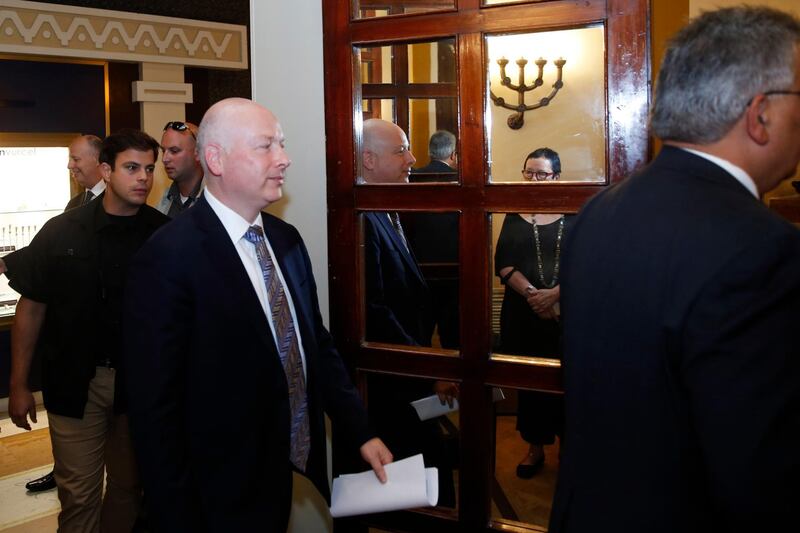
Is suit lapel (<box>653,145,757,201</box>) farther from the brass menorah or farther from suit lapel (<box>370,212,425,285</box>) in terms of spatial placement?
suit lapel (<box>370,212,425,285</box>)

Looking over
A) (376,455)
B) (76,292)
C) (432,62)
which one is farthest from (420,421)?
(76,292)

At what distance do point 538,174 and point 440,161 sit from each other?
27 cm

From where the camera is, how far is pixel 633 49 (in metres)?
1.58

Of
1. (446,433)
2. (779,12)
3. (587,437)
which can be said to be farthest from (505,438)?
(779,12)

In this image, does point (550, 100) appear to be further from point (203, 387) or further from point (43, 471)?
point (43, 471)

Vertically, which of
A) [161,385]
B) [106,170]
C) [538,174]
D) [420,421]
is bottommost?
[420,421]

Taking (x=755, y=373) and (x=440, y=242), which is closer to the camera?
(x=755, y=373)

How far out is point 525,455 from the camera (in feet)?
6.10

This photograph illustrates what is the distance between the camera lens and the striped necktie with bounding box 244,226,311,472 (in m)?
1.73

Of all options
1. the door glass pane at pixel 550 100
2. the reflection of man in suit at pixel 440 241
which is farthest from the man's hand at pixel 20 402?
the door glass pane at pixel 550 100

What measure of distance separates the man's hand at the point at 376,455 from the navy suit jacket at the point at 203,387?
0.69 feet

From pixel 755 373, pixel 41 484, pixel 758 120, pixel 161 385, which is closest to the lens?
pixel 755 373

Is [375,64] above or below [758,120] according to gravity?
above

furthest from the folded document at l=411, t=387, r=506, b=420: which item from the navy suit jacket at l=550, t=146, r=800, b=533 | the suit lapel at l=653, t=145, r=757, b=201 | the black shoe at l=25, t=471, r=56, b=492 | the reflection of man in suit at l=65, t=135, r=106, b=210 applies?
the reflection of man in suit at l=65, t=135, r=106, b=210
